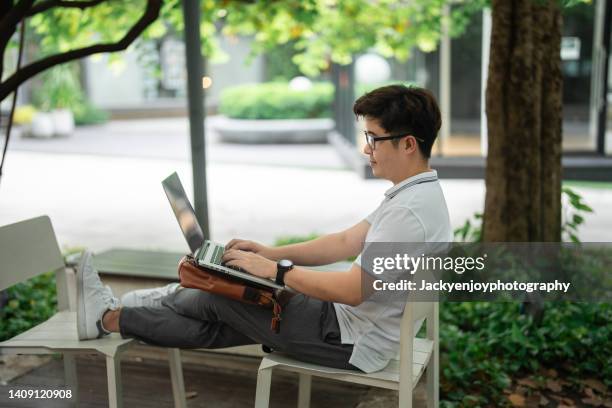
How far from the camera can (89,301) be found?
262 centimetres

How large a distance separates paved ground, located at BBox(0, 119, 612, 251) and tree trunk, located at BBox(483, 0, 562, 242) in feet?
9.10

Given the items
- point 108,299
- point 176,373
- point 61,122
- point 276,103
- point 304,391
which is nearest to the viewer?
point 108,299

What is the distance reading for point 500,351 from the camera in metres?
3.83

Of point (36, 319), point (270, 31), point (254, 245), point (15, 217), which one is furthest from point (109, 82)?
point (254, 245)

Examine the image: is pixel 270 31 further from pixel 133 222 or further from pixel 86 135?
pixel 86 135

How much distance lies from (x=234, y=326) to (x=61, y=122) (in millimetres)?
17101

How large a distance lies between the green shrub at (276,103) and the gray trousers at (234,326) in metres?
15.1

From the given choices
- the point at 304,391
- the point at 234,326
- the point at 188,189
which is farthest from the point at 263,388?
the point at 188,189

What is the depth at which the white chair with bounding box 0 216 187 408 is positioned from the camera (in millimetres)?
2609

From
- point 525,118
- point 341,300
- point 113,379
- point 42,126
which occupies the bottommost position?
point 113,379

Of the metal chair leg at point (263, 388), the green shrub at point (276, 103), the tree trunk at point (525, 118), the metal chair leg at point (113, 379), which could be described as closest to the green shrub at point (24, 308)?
the metal chair leg at point (113, 379)

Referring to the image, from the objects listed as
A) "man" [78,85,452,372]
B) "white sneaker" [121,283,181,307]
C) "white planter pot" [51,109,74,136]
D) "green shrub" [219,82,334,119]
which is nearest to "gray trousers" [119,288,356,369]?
"man" [78,85,452,372]

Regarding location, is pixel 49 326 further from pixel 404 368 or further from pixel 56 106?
pixel 56 106

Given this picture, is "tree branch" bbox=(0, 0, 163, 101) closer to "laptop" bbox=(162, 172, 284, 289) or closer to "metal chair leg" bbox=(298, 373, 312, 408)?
"laptop" bbox=(162, 172, 284, 289)
